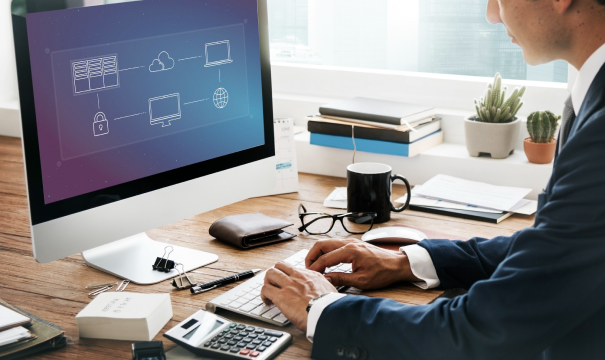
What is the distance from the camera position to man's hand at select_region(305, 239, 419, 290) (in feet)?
4.12

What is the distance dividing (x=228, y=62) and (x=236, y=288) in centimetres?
50

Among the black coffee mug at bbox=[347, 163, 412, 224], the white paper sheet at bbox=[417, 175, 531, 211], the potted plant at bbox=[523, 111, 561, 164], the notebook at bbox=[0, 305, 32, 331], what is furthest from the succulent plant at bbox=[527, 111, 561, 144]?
the notebook at bbox=[0, 305, 32, 331]

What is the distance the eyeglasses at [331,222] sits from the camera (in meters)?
1.58

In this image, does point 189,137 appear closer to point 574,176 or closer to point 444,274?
point 444,274

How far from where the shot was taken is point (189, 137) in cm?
139

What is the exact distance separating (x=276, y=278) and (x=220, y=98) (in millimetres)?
453

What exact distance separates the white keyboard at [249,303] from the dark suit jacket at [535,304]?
4.7 inches

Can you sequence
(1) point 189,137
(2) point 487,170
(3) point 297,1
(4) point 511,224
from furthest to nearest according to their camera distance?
(3) point 297,1
(2) point 487,170
(4) point 511,224
(1) point 189,137

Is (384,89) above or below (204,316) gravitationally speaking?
above

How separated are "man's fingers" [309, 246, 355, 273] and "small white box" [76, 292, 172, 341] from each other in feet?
1.02

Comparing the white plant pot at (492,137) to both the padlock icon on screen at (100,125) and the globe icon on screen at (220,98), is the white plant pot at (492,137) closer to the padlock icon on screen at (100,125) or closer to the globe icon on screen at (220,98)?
the globe icon on screen at (220,98)

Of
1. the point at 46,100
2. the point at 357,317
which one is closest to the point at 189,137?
the point at 46,100

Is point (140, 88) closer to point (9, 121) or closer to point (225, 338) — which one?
point (225, 338)

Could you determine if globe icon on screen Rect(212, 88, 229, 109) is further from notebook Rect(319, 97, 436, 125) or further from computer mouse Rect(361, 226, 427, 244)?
notebook Rect(319, 97, 436, 125)
